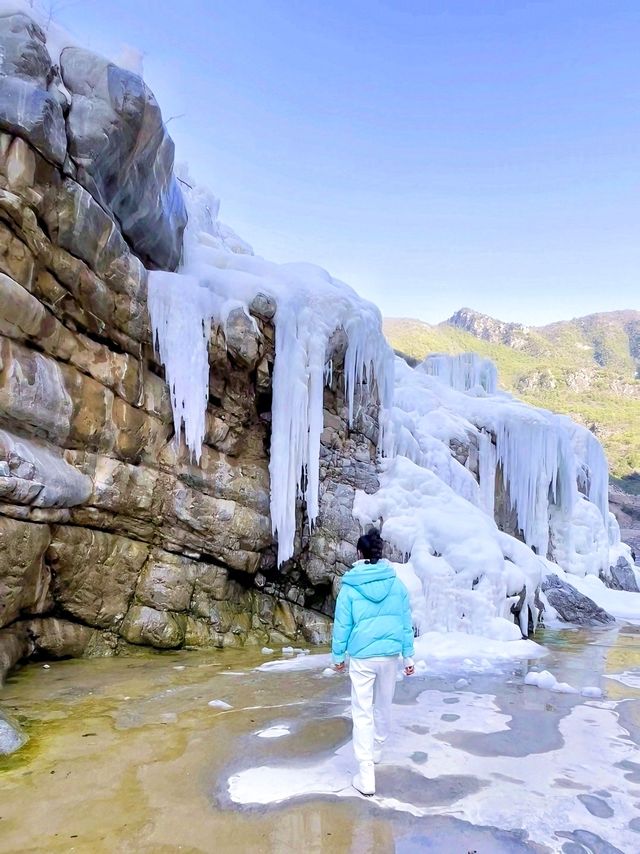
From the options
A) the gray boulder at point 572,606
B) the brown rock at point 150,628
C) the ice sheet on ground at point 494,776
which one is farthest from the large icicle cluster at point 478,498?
the ice sheet on ground at point 494,776

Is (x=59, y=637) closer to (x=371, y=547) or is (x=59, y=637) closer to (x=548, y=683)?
(x=371, y=547)

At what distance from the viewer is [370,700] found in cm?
286

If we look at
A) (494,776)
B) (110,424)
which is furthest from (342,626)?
(110,424)

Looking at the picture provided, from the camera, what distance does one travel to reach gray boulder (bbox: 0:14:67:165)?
17.1ft

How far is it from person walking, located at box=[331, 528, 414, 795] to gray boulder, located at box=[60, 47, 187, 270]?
5369 millimetres

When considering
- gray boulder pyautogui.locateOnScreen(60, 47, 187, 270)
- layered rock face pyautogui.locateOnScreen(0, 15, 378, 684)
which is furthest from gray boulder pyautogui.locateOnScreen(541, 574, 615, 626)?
gray boulder pyautogui.locateOnScreen(60, 47, 187, 270)

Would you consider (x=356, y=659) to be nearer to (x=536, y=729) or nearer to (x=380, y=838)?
(x=380, y=838)

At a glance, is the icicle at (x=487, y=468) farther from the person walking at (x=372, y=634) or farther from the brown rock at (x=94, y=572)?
the person walking at (x=372, y=634)

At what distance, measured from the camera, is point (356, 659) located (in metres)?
2.94

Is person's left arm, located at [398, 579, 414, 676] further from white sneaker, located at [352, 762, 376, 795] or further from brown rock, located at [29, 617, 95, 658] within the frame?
brown rock, located at [29, 617, 95, 658]

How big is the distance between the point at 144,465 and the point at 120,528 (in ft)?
2.76

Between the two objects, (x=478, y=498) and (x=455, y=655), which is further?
(x=478, y=498)

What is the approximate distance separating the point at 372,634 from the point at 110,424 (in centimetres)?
480

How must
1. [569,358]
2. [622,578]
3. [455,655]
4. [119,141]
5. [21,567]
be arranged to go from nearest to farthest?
[21,567], [119,141], [455,655], [622,578], [569,358]
